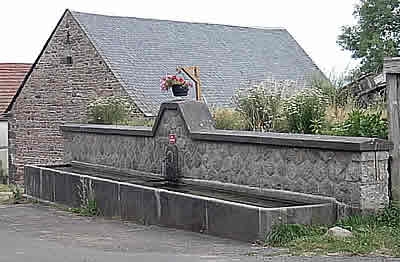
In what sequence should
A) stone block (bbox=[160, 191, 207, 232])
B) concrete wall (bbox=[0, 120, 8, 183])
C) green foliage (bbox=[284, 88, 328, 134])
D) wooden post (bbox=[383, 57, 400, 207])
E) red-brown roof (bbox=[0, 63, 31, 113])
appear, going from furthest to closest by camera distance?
red-brown roof (bbox=[0, 63, 31, 113]) < concrete wall (bbox=[0, 120, 8, 183]) < green foliage (bbox=[284, 88, 328, 134]) < stone block (bbox=[160, 191, 207, 232]) < wooden post (bbox=[383, 57, 400, 207])

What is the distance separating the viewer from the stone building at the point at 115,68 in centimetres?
3297

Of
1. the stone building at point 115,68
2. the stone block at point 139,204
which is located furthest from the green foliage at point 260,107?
the stone building at point 115,68

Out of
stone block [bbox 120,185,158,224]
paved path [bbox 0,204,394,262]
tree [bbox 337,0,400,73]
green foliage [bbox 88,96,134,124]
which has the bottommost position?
paved path [bbox 0,204,394,262]

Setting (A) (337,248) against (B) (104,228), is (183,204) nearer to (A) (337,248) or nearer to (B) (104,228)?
(B) (104,228)

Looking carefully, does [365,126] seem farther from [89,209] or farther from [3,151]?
[3,151]

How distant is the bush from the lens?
1891 cm

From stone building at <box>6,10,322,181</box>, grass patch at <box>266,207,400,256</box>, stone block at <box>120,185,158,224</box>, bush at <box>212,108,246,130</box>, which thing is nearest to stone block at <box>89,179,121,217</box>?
stone block at <box>120,185,158,224</box>

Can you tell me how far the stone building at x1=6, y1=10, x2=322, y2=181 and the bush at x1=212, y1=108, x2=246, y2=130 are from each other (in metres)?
10.4

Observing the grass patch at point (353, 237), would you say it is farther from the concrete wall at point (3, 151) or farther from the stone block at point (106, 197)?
the concrete wall at point (3, 151)

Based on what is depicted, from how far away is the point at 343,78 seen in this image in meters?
21.7

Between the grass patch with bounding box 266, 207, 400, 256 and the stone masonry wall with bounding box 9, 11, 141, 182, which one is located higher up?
the stone masonry wall with bounding box 9, 11, 141, 182

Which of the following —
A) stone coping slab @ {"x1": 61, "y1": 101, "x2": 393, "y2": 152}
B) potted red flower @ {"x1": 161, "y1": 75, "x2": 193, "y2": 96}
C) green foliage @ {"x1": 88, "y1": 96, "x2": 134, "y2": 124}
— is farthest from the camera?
green foliage @ {"x1": 88, "y1": 96, "x2": 134, "y2": 124}

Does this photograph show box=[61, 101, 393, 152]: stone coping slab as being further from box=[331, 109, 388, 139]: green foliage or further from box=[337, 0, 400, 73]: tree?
box=[337, 0, 400, 73]: tree

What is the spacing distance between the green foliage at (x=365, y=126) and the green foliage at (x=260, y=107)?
11.3 ft
